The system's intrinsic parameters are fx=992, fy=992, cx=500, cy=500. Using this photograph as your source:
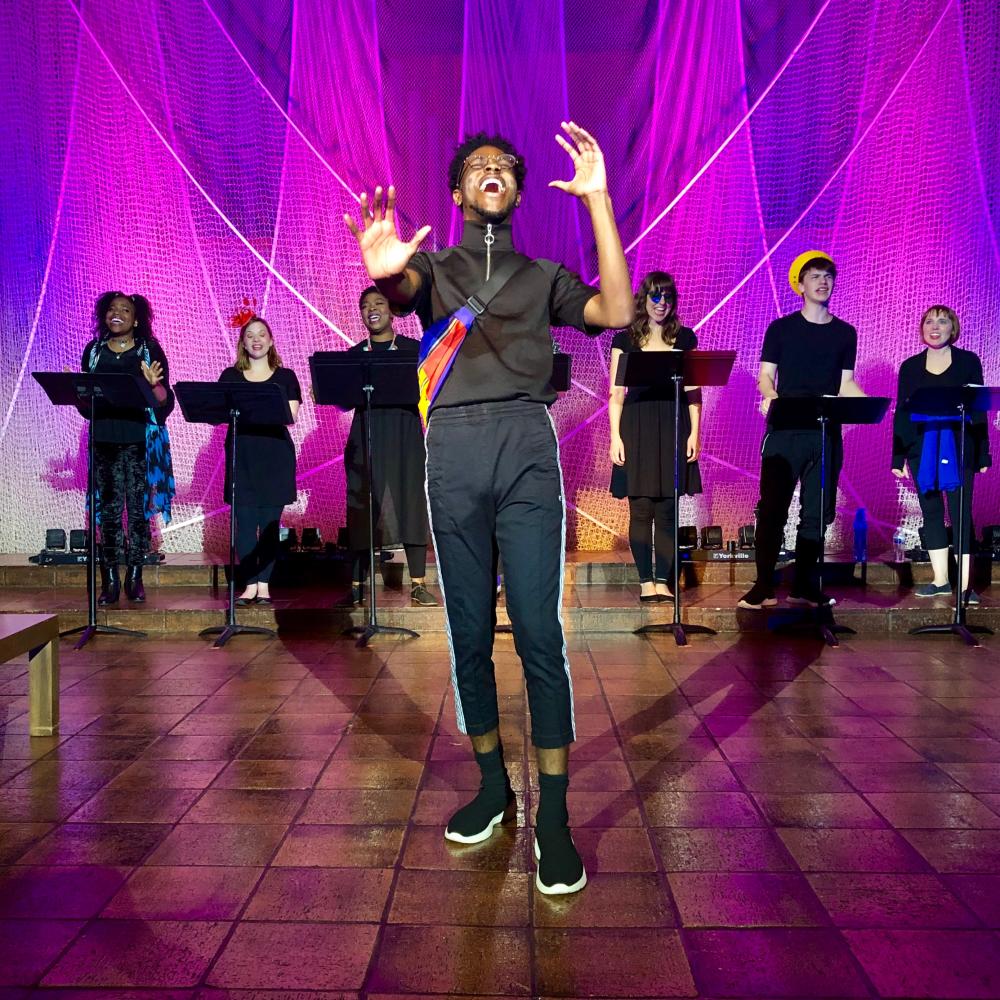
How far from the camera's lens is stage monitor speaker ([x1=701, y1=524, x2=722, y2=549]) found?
8.43 meters

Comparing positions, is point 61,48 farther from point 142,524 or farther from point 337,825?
point 337,825

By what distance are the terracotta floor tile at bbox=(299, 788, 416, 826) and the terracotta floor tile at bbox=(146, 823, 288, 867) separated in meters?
0.15

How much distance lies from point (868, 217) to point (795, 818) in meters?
7.54

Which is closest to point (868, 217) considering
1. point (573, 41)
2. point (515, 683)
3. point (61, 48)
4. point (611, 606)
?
point (573, 41)

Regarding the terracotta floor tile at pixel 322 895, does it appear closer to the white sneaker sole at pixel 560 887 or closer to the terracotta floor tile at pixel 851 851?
the white sneaker sole at pixel 560 887

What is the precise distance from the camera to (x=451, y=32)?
930 cm

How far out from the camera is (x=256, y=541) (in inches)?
282

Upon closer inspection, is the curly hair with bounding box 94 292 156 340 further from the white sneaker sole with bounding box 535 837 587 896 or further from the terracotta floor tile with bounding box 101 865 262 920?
the white sneaker sole with bounding box 535 837 587 896

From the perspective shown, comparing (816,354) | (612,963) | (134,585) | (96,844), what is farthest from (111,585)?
(612,963)

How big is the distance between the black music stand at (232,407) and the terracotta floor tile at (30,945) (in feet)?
12.3

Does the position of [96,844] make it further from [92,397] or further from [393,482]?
[393,482]

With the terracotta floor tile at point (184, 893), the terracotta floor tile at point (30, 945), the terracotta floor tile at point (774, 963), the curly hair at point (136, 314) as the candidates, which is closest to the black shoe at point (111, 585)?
the curly hair at point (136, 314)

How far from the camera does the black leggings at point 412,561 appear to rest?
7.03 meters

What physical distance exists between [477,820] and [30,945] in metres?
1.28
